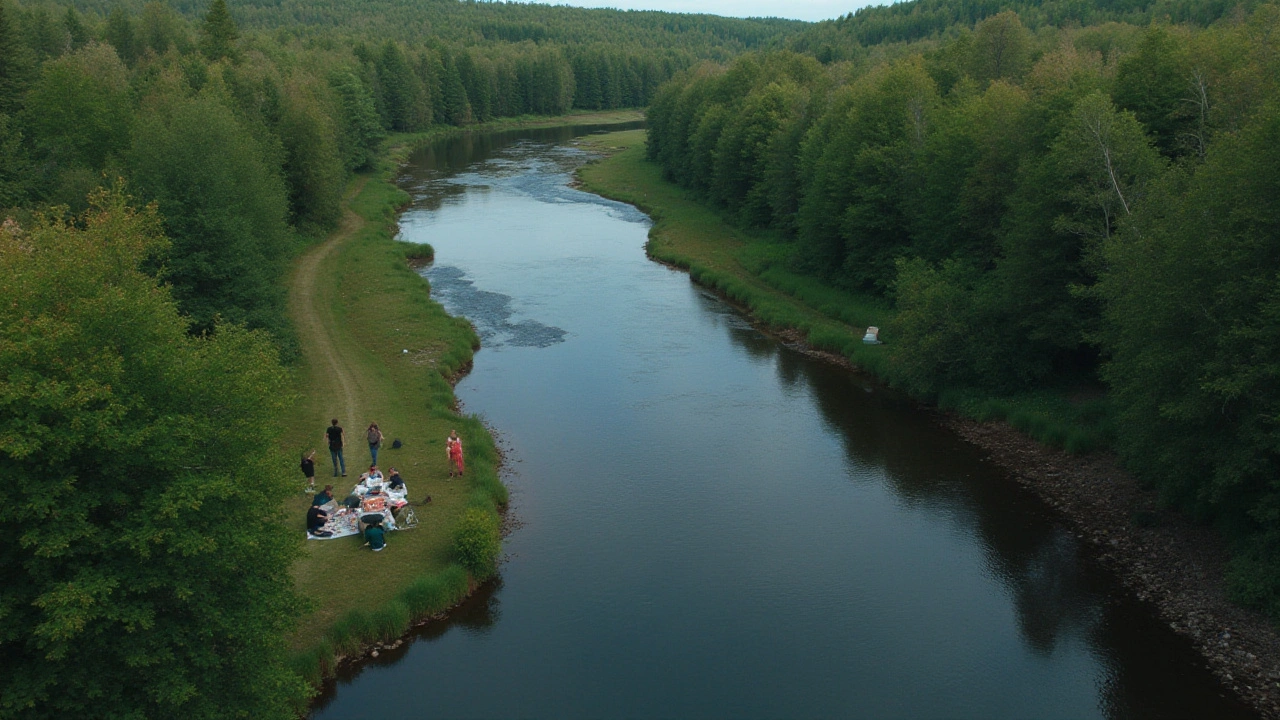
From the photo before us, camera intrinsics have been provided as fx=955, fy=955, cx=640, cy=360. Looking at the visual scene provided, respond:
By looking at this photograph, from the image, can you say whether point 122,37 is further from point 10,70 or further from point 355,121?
point 10,70

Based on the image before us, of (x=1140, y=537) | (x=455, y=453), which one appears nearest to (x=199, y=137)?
(x=455, y=453)

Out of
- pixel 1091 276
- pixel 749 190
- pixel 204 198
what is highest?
pixel 204 198

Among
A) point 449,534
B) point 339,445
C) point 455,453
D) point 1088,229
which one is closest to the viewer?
point 449,534

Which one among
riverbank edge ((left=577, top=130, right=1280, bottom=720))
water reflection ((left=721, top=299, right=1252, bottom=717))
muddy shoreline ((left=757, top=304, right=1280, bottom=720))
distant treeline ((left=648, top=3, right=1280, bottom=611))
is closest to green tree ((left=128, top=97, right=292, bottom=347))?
water reflection ((left=721, top=299, right=1252, bottom=717))

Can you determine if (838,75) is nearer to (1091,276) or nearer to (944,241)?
(944,241)

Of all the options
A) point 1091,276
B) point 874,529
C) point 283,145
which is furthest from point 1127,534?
point 283,145

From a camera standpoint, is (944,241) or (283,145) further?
(283,145)

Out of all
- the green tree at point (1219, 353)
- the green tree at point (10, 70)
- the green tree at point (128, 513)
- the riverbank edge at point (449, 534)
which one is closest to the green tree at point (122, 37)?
the green tree at point (10, 70)
